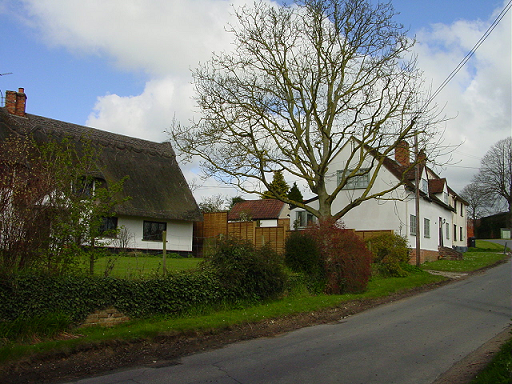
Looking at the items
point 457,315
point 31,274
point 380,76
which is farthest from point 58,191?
point 380,76

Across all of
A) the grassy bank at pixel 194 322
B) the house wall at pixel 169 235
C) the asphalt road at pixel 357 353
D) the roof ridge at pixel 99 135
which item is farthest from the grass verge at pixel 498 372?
the roof ridge at pixel 99 135

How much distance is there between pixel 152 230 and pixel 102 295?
17819mm

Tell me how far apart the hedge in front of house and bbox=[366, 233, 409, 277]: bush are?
460 inches

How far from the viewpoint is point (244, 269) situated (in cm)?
1346

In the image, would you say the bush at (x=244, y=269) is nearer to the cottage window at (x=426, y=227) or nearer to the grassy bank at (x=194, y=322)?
the grassy bank at (x=194, y=322)

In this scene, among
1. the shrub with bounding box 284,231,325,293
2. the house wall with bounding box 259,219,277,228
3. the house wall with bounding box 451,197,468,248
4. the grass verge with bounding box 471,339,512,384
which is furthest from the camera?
the house wall with bounding box 259,219,277,228

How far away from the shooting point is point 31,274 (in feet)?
30.2

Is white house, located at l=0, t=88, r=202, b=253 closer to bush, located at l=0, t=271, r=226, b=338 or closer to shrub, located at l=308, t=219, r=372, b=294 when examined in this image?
shrub, located at l=308, t=219, r=372, b=294

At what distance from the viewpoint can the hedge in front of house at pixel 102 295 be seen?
348 inches

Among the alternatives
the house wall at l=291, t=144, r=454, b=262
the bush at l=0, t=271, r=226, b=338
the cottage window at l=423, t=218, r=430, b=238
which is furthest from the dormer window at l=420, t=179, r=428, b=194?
the bush at l=0, t=271, r=226, b=338

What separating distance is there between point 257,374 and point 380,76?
50.9ft

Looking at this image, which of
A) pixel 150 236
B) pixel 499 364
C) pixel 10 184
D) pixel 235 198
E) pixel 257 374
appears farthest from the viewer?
pixel 235 198

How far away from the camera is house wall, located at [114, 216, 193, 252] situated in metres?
26.3

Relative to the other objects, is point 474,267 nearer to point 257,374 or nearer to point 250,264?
point 250,264
